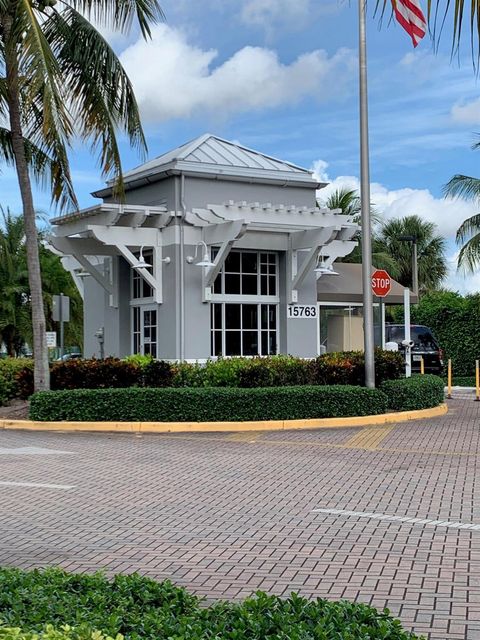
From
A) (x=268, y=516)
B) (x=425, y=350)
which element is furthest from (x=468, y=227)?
(x=268, y=516)

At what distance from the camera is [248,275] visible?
23.3m

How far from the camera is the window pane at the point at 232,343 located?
2281 centimetres

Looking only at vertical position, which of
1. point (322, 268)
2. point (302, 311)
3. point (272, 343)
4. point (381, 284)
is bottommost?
point (272, 343)

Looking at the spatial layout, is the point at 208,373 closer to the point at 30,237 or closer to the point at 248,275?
the point at 30,237

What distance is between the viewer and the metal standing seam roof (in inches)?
894

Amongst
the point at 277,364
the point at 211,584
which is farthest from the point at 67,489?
the point at 277,364

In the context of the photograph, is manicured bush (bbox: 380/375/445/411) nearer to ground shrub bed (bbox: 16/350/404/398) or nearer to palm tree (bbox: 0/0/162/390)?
ground shrub bed (bbox: 16/350/404/398)

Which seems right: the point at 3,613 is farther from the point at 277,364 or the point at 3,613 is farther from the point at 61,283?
the point at 61,283

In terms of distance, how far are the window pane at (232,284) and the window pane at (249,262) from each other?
0.35 meters

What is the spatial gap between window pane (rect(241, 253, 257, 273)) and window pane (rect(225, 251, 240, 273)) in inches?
6.9

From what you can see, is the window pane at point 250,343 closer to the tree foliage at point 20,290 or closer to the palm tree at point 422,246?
the tree foliage at point 20,290

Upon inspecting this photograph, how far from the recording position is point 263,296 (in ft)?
76.6

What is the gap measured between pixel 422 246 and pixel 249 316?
34652 millimetres

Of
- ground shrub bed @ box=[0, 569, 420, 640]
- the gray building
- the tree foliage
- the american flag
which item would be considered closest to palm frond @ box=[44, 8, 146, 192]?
the gray building
